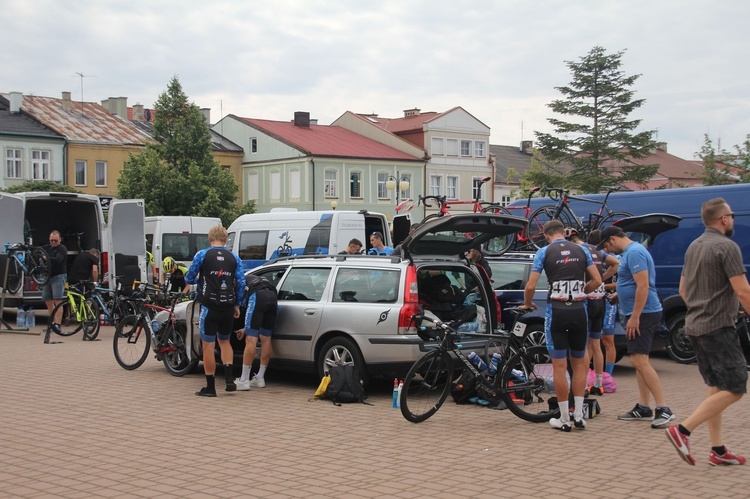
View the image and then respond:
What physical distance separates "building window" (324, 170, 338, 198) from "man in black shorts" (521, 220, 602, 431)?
53.9m

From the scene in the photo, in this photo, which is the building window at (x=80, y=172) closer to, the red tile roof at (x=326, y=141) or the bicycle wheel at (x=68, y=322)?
the red tile roof at (x=326, y=141)

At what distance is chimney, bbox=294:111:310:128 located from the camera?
221ft

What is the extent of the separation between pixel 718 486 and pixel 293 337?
557 centimetres

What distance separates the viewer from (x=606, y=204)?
1652 centimetres

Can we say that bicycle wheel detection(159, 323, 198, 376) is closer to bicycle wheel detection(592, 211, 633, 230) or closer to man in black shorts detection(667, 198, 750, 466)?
man in black shorts detection(667, 198, 750, 466)

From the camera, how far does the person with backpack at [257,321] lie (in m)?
10.6

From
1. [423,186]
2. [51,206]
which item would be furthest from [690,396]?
[423,186]

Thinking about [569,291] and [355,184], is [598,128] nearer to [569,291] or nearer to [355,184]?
[355,184]

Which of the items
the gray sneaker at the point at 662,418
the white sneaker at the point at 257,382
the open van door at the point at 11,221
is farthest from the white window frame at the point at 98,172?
the gray sneaker at the point at 662,418

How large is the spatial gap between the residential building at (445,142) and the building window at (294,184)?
964 cm

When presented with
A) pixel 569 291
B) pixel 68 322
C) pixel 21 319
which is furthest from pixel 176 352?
pixel 21 319

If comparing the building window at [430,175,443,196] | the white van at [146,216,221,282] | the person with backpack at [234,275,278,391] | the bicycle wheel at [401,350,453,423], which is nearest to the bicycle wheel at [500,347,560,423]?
the bicycle wheel at [401,350,453,423]

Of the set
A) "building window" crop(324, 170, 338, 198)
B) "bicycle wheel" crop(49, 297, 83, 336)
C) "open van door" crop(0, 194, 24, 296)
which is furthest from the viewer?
"building window" crop(324, 170, 338, 198)

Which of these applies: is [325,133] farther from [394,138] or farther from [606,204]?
[606,204]
